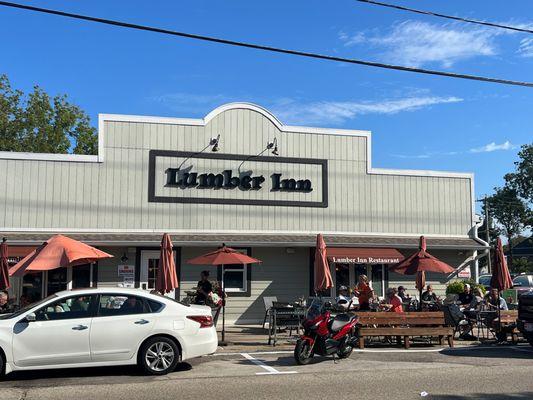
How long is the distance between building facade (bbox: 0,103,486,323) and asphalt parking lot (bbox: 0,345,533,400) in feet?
22.2

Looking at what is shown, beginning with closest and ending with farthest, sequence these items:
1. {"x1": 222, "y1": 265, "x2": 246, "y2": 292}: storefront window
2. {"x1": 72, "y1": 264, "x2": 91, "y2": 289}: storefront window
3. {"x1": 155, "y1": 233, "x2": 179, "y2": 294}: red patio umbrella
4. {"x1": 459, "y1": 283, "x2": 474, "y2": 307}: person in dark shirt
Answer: {"x1": 155, "y1": 233, "x2": 179, "y2": 294}: red patio umbrella
{"x1": 459, "y1": 283, "x2": 474, "y2": 307}: person in dark shirt
{"x1": 72, "y1": 264, "x2": 91, "y2": 289}: storefront window
{"x1": 222, "y1": 265, "x2": 246, "y2": 292}: storefront window

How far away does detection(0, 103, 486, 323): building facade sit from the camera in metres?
17.2

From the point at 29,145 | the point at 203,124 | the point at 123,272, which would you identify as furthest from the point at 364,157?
the point at 29,145

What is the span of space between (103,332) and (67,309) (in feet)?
2.36

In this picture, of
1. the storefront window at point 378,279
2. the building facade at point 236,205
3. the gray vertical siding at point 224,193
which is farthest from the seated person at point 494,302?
the gray vertical siding at point 224,193

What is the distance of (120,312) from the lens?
9.31m

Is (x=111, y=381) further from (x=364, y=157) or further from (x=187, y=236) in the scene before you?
(x=364, y=157)

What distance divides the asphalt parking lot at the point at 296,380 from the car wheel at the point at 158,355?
19 cm

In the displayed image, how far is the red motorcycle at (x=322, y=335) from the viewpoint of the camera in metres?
10.4

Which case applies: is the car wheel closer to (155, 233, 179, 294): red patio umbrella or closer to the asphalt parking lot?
the asphalt parking lot

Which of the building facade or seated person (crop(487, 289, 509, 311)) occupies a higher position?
the building facade

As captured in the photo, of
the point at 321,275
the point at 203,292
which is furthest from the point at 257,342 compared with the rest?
the point at 321,275

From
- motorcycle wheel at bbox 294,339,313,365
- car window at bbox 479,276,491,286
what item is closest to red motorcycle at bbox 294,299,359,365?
motorcycle wheel at bbox 294,339,313,365

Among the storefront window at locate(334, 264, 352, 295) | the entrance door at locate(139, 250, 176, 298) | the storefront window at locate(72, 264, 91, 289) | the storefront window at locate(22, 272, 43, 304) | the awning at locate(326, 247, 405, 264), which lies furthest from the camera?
the storefront window at locate(334, 264, 352, 295)
